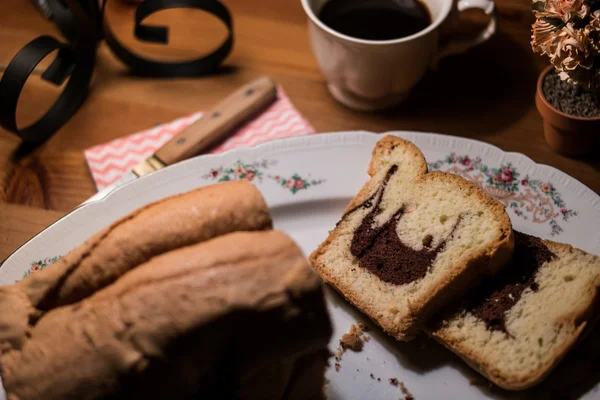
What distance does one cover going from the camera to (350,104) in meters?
2.25

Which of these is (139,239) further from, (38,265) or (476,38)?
(476,38)

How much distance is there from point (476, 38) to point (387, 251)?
941 mm

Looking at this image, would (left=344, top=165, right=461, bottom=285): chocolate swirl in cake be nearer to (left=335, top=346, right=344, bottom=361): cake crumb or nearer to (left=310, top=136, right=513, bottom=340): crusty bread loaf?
(left=310, top=136, right=513, bottom=340): crusty bread loaf

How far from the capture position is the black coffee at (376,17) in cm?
204

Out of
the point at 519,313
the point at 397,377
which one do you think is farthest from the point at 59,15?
the point at 519,313

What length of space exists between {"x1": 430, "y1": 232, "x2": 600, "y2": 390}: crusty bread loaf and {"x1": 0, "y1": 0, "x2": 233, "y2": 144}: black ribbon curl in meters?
1.44

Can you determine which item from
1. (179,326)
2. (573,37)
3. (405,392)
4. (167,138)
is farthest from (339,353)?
(573,37)

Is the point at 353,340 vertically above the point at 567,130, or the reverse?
the point at 567,130

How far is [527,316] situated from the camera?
1576mm

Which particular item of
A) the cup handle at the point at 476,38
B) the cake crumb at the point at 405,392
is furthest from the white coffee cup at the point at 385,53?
the cake crumb at the point at 405,392

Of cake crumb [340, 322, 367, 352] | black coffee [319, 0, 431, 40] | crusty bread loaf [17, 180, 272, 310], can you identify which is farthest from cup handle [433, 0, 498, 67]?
crusty bread loaf [17, 180, 272, 310]

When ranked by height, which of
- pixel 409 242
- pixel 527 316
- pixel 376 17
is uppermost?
pixel 376 17

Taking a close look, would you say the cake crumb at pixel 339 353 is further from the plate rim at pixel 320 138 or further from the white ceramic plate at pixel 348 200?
the plate rim at pixel 320 138

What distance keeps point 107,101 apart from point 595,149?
1892 mm
